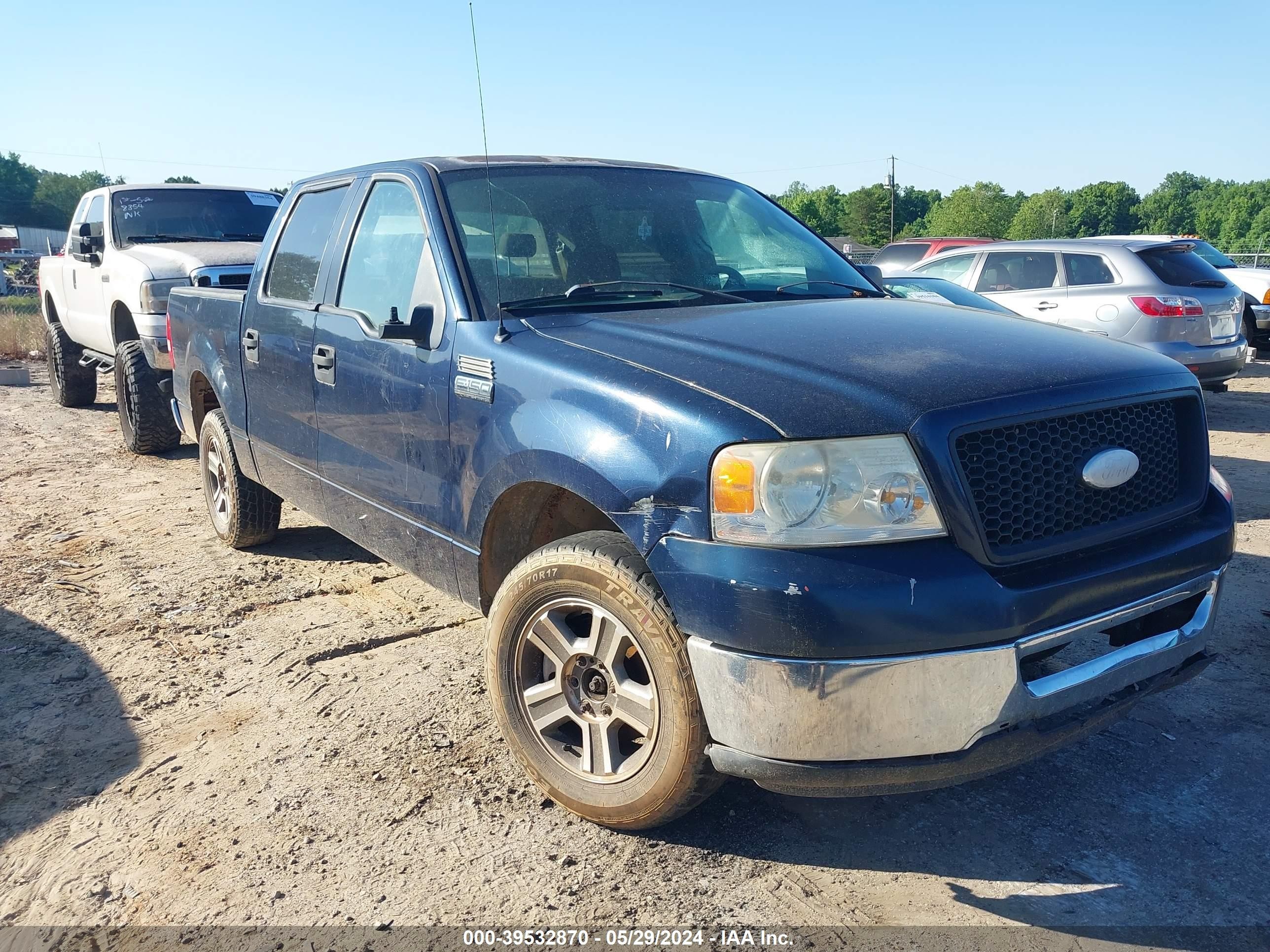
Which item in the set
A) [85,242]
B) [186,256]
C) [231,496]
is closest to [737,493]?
[231,496]

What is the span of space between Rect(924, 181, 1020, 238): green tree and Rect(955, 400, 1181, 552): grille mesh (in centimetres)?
11422

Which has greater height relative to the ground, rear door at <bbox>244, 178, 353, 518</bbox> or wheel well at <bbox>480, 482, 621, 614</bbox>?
rear door at <bbox>244, 178, 353, 518</bbox>

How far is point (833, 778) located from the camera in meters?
2.28

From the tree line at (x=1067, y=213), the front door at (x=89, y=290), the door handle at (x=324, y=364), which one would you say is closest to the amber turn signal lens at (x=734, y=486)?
the door handle at (x=324, y=364)

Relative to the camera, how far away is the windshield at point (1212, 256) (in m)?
10.8

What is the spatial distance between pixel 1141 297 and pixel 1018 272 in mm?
1495

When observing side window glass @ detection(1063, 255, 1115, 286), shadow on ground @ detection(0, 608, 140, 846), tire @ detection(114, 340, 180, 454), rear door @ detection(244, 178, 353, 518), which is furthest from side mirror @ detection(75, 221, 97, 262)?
side window glass @ detection(1063, 255, 1115, 286)

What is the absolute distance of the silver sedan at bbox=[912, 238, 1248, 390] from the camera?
8.91 meters

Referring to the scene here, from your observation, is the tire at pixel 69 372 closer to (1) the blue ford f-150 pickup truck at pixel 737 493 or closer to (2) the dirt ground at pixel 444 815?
(2) the dirt ground at pixel 444 815

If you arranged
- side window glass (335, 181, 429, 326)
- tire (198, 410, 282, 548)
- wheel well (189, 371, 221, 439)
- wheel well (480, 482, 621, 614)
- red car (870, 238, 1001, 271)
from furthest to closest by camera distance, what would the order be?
red car (870, 238, 1001, 271) < wheel well (189, 371, 221, 439) < tire (198, 410, 282, 548) < side window glass (335, 181, 429, 326) < wheel well (480, 482, 621, 614)

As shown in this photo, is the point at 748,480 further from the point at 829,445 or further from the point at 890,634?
the point at 890,634

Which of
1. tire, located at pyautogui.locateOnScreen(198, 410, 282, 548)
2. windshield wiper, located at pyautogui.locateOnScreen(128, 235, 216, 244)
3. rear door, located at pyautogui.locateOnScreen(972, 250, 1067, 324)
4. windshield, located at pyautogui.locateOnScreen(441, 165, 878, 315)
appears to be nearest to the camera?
windshield, located at pyautogui.locateOnScreen(441, 165, 878, 315)

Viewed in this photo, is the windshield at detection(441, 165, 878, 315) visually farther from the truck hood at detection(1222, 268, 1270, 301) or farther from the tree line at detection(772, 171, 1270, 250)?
the tree line at detection(772, 171, 1270, 250)

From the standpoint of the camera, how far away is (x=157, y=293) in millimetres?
7941
